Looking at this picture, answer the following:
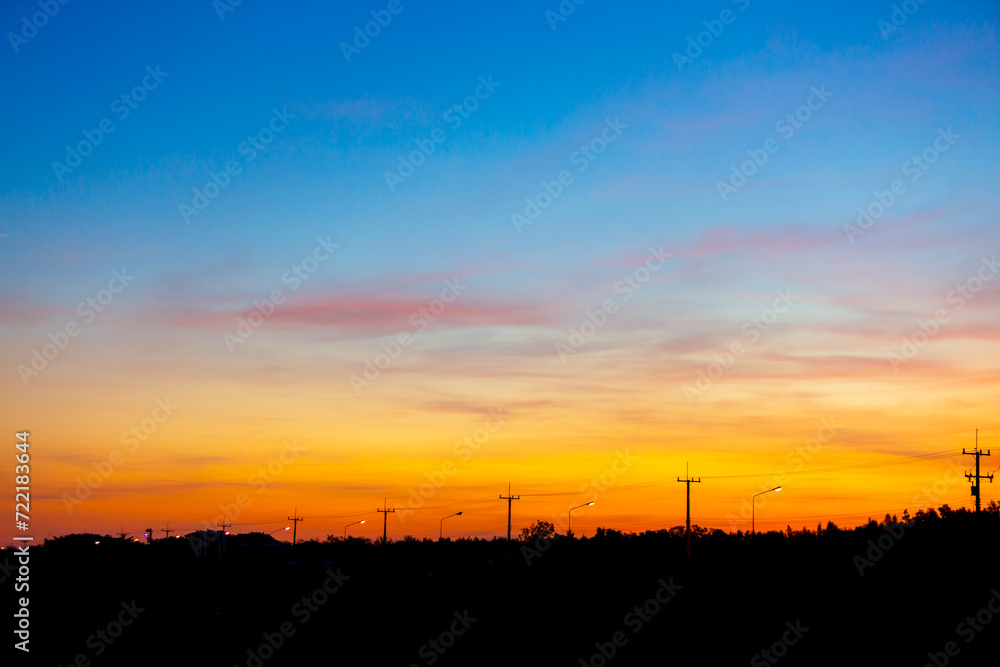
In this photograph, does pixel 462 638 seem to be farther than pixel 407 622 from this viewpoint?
No

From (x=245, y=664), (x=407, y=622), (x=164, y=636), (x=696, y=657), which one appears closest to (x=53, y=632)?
(x=164, y=636)

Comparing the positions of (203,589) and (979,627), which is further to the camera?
(203,589)

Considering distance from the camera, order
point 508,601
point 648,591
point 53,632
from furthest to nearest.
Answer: point 648,591
point 508,601
point 53,632

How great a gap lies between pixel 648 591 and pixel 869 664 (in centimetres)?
2327

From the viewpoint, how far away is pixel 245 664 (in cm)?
3381

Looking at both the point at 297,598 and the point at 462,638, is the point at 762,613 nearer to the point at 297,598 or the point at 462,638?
the point at 462,638

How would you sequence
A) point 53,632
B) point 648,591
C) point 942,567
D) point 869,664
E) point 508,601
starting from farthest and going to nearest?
point 942,567
point 648,591
point 508,601
point 53,632
point 869,664

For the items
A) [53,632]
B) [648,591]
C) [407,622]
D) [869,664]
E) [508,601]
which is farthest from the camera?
[648,591]

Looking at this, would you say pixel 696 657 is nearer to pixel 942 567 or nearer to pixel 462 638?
pixel 462 638

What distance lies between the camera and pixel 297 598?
5166cm

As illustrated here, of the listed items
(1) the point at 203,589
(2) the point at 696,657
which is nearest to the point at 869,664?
(2) the point at 696,657

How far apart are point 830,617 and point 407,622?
748 inches

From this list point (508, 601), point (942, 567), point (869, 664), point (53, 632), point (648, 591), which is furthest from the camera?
point (942, 567)

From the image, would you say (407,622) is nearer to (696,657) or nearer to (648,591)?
(696,657)
